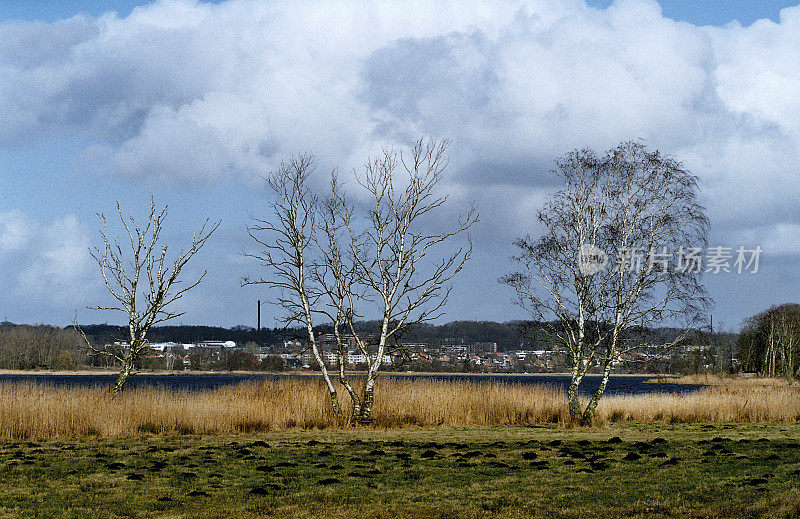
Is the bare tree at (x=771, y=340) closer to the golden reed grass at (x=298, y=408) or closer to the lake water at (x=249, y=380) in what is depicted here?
the lake water at (x=249, y=380)

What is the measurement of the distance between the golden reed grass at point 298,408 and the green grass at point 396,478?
1646 mm

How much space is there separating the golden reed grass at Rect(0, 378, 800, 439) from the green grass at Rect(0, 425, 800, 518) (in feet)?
5.40

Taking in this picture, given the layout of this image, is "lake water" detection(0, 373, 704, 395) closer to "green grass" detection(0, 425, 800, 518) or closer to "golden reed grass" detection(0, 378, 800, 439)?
"golden reed grass" detection(0, 378, 800, 439)

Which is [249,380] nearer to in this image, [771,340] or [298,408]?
→ [298,408]

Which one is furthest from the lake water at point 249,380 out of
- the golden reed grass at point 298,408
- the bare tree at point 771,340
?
the bare tree at point 771,340

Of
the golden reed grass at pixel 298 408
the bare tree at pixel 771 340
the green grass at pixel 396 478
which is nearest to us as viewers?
the green grass at pixel 396 478

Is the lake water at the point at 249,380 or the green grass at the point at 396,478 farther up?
the green grass at the point at 396,478

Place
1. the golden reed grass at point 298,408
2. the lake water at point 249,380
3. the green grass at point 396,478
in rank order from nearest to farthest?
1. the green grass at point 396,478
2. the golden reed grass at point 298,408
3. the lake water at point 249,380

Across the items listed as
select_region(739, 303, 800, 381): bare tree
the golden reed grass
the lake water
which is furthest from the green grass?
select_region(739, 303, 800, 381): bare tree

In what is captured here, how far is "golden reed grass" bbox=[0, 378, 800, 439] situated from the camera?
58.9ft

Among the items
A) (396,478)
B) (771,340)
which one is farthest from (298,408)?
(771,340)

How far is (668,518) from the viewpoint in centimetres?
818

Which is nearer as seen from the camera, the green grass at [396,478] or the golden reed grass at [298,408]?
the green grass at [396,478]

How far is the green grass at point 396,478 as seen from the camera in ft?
28.8
